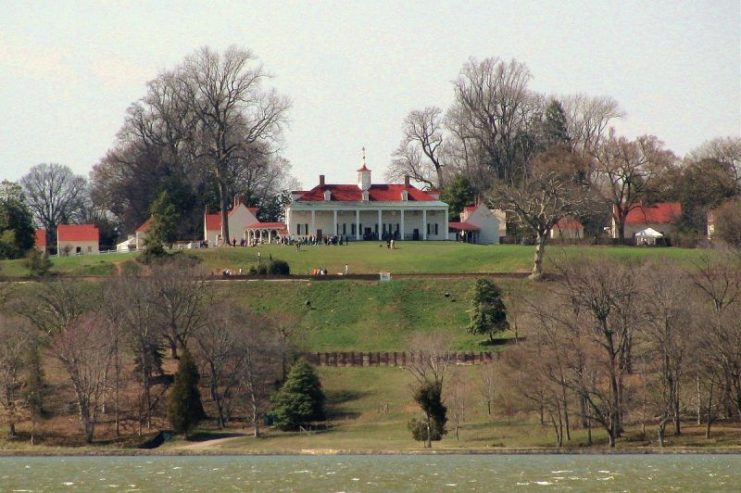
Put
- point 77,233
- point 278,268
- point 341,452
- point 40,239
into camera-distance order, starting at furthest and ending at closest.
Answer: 1. point 77,233
2. point 40,239
3. point 278,268
4. point 341,452

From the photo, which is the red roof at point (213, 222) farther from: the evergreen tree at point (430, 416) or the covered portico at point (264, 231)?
the evergreen tree at point (430, 416)

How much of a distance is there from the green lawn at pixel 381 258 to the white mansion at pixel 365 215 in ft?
35.2

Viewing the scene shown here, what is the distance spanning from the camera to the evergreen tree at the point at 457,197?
140 meters

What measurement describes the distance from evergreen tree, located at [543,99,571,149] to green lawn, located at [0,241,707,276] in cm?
3227

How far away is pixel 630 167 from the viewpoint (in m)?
130

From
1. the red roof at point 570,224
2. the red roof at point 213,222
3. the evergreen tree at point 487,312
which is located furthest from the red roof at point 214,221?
the evergreen tree at point 487,312

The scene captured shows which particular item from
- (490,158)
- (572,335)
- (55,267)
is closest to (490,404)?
(572,335)

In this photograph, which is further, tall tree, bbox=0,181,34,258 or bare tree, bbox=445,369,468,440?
tall tree, bbox=0,181,34,258

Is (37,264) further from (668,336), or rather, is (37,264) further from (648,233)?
(648,233)

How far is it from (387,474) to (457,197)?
8640cm

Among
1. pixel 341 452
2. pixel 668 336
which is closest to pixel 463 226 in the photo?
pixel 668 336

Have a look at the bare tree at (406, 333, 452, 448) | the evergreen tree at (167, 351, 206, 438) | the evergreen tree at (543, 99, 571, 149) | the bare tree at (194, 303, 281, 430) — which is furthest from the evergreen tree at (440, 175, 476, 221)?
the evergreen tree at (167, 351, 206, 438)

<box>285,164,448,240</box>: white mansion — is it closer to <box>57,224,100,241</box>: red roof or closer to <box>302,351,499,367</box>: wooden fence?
<box>57,224,100,241</box>: red roof

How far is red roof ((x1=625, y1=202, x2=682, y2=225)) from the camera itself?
13562 centimetres
